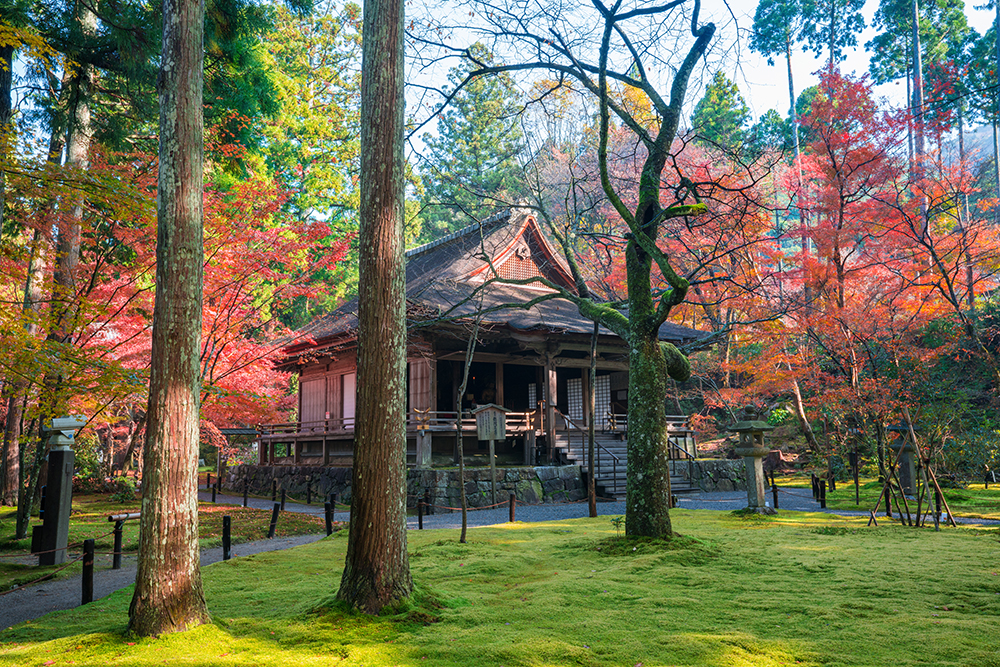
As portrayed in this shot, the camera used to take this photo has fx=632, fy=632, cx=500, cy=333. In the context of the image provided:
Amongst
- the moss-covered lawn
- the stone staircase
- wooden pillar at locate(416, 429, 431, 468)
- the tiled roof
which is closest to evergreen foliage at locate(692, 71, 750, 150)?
the tiled roof

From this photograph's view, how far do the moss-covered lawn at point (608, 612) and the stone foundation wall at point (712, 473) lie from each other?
10.2 m

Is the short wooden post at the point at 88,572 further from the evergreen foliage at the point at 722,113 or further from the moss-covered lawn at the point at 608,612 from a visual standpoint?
the evergreen foliage at the point at 722,113

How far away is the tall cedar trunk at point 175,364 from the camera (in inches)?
181

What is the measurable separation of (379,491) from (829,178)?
19.3 m

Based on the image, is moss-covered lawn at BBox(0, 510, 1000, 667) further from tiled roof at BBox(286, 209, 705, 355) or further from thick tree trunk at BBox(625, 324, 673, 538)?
tiled roof at BBox(286, 209, 705, 355)

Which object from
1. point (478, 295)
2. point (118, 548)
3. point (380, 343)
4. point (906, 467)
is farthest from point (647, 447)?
point (478, 295)

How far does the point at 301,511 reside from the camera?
15.2 metres

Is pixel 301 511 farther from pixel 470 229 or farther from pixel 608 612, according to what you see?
pixel 608 612

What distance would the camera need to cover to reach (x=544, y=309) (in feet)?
64.4

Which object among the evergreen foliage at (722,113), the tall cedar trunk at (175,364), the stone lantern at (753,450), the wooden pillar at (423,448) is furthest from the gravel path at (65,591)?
the evergreen foliage at (722,113)

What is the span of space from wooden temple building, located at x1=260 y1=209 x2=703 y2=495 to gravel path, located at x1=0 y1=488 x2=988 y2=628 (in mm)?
1916

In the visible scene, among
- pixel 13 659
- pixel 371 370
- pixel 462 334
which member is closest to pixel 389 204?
pixel 371 370

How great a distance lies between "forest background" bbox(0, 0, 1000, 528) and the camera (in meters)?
9.61

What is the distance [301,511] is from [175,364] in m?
11.4
